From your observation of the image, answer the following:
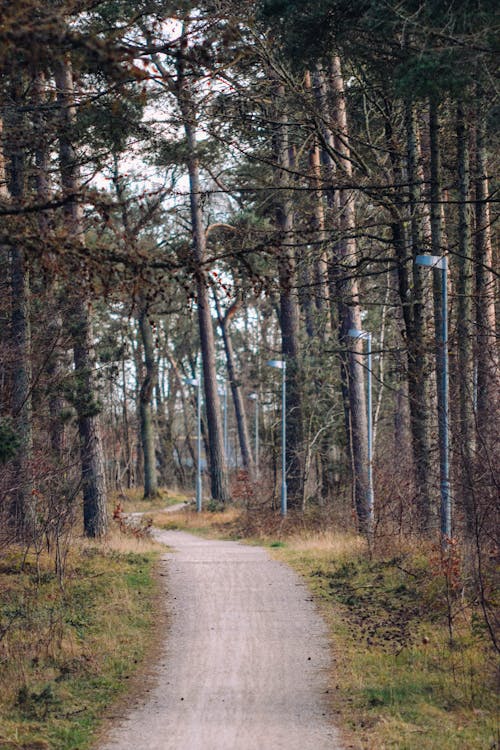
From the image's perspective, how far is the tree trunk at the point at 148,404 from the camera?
42844 millimetres

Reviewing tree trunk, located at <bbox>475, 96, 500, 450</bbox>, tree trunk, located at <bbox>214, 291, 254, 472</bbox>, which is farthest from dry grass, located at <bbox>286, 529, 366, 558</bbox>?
tree trunk, located at <bbox>214, 291, 254, 472</bbox>

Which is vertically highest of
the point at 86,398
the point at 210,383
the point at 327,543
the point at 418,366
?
the point at 210,383

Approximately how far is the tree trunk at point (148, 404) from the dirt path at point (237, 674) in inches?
981

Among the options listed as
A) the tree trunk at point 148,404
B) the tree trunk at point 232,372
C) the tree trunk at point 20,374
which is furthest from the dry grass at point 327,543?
the tree trunk at point 232,372

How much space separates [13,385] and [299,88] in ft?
21.3

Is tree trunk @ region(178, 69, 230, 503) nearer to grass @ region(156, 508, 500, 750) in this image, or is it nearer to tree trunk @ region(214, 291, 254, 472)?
tree trunk @ region(214, 291, 254, 472)

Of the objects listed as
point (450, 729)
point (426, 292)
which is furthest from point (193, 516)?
point (450, 729)

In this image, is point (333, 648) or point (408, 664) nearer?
point (408, 664)

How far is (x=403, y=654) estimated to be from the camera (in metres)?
11.4

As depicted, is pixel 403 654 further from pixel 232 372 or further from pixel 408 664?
pixel 232 372

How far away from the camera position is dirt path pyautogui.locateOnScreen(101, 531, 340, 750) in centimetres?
848

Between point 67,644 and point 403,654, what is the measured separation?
372 cm

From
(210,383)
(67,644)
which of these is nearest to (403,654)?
(67,644)

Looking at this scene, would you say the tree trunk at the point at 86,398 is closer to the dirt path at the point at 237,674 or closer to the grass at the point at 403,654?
the dirt path at the point at 237,674
